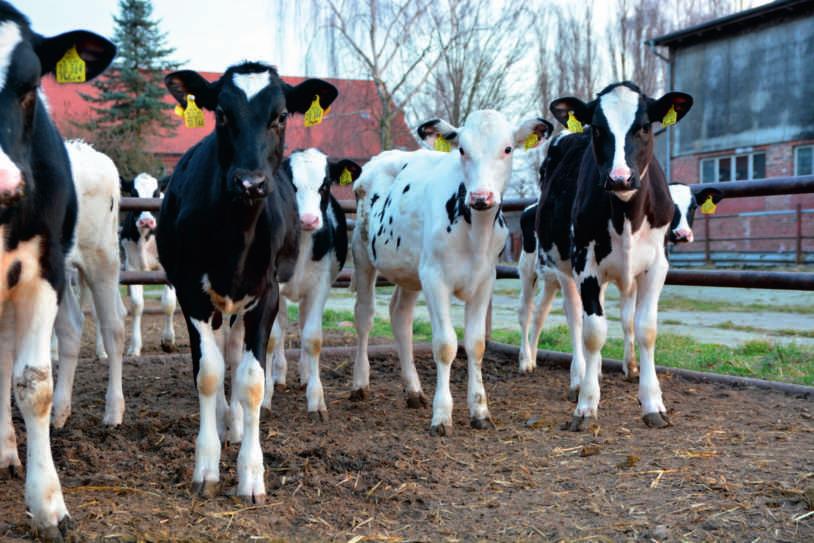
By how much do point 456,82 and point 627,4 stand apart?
1213 cm

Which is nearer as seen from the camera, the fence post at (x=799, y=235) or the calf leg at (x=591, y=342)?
the calf leg at (x=591, y=342)

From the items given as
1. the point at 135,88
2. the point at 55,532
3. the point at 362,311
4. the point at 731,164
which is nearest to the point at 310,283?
the point at 362,311

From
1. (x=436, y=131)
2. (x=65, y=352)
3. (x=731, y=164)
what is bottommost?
(x=65, y=352)

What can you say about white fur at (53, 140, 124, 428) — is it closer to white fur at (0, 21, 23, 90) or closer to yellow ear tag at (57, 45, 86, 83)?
yellow ear tag at (57, 45, 86, 83)

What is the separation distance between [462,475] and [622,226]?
2.19 meters

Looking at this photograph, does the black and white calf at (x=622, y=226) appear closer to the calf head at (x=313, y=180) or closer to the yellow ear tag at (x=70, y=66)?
the calf head at (x=313, y=180)

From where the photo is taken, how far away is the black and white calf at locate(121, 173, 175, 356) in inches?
384

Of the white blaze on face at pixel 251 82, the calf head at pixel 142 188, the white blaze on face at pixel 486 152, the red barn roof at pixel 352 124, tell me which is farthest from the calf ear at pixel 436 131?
the red barn roof at pixel 352 124

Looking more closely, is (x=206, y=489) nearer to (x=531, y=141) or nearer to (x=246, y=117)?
(x=246, y=117)

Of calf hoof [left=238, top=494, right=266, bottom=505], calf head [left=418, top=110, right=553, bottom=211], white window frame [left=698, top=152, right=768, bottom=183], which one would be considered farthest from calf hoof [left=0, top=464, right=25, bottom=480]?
white window frame [left=698, top=152, right=768, bottom=183]

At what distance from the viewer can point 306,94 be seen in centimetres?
498

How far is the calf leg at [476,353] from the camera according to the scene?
5824mm

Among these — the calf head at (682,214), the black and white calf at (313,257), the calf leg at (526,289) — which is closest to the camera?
the black and white calf at (313,257)

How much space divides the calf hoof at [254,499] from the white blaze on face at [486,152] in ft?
7.88
